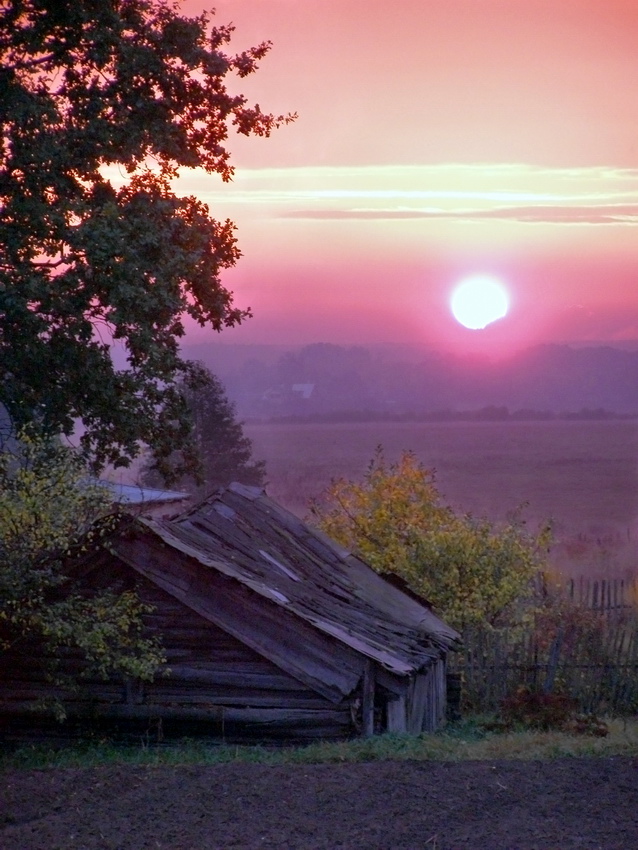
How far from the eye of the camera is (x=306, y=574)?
1766 cm

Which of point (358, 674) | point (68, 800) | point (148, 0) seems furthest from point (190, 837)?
point (148, 0)

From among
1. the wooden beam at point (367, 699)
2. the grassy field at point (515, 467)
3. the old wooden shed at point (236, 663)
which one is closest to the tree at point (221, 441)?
the grassy field at point (515, 467)

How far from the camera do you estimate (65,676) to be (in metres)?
14.0

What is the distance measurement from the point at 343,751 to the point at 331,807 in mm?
2770

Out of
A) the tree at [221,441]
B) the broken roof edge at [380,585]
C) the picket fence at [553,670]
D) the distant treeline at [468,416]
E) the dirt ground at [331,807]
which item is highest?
the distant treeline at [468,416]

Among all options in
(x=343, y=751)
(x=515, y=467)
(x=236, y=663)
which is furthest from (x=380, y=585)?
(x=515, y=467)

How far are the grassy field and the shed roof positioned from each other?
3015cm

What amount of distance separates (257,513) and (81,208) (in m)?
6.21

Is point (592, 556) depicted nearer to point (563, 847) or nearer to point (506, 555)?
point (506, 555)

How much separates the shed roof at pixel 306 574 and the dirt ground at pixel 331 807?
3.52 m

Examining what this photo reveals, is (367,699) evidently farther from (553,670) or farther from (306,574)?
(553,670)

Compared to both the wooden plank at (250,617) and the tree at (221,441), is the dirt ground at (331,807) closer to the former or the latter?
the wooden plank at (250,617)

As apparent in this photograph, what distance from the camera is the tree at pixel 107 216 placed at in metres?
17.0

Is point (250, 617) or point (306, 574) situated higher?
point (306, 574)
